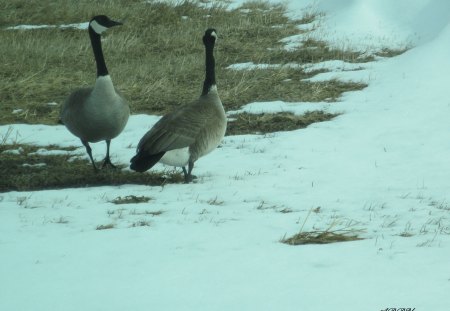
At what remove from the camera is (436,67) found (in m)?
13.2

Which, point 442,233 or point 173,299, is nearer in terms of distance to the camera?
point 173,299

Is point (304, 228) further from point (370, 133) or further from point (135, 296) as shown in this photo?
point (370, 133)

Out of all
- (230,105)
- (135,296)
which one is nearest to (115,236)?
(135,296)

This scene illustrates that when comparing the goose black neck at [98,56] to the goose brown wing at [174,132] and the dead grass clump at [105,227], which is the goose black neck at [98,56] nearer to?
the goose brown wing at [174,132]

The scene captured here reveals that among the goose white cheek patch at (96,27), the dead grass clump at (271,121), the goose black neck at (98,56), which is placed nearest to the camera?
the goose black neck at (98,56)

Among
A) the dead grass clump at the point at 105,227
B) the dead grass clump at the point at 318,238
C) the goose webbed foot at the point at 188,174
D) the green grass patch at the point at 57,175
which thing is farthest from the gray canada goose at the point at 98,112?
the dead grass clump at the point at 318,238

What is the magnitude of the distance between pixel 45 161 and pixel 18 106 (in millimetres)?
3087

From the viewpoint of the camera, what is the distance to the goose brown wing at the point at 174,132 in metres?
7.86

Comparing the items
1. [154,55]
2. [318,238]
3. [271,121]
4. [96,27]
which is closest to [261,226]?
[318,238]

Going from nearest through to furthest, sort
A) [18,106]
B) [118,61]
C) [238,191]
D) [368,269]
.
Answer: [368,269] → [238,191] → [18,106] → [118,61]

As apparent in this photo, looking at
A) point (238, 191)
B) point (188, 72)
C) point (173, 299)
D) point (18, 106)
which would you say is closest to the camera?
point (173, 299)

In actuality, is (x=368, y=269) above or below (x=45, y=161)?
above

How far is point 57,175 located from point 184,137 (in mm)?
1679

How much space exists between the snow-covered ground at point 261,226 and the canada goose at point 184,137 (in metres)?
0.33
